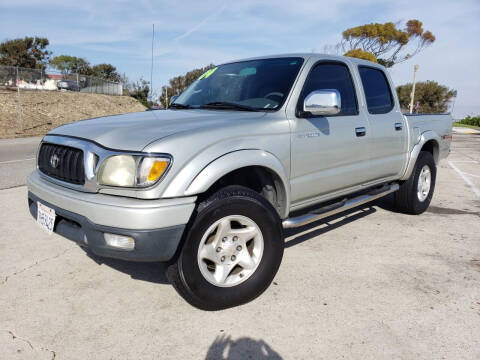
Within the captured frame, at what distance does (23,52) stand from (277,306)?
46031mm

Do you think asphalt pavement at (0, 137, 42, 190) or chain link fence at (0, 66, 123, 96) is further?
chain link fence at (0, 66, 123, 96)

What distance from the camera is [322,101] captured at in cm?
293

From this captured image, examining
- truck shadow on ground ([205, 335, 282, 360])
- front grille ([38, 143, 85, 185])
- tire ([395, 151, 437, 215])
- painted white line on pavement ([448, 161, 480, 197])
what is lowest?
truck shadow on ground ([205, 335, 282, 360])

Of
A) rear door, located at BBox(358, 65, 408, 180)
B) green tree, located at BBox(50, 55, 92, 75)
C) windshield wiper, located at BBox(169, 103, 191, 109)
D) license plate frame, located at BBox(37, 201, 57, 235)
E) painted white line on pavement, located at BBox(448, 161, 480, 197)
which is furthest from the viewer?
green tree, located at BBox(50, 55, 92, 75)

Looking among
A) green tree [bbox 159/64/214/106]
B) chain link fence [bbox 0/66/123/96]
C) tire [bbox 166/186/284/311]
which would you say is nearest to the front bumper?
tire [bbox 166/186/284/311]

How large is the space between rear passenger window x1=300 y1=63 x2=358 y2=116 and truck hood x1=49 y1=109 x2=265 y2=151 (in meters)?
0.69

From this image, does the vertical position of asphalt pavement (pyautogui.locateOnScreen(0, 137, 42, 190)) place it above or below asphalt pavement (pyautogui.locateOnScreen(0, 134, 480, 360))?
above

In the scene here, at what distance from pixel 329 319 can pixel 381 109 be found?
2.53 m

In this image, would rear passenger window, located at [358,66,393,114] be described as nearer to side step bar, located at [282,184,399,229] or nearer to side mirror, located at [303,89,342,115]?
side step bar, located at [282,184,399,229]

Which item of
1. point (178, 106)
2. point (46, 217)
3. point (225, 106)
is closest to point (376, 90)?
point (225, 106)

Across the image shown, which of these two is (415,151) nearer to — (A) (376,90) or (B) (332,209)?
(A) (376,90)

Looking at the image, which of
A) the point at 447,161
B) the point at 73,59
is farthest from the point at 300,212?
the point at 73,59

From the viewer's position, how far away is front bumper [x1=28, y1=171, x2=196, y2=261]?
7.10ft

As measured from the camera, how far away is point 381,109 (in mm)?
4164
